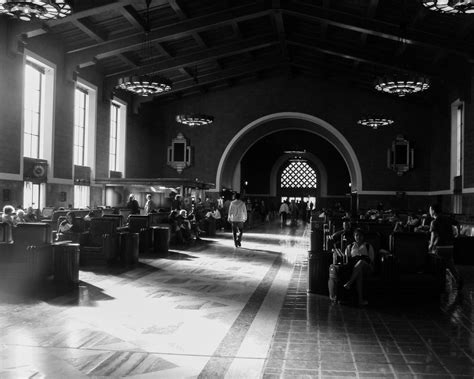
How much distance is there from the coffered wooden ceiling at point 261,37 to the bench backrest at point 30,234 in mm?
7270

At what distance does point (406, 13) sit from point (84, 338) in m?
12.7

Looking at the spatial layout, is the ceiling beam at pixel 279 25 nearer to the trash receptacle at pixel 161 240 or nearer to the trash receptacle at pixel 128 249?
the trash receptacle at pixel 161 240

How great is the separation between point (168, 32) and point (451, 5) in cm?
941

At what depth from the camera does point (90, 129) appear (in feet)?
61.1

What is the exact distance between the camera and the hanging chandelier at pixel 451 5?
8164 millimetres

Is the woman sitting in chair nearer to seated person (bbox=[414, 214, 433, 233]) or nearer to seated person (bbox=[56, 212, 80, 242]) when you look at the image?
seated person (bbox=[414, 214, 433, 233])

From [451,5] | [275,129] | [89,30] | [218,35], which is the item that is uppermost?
[218,35]

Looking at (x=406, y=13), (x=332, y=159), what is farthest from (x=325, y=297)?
(x=332, y=159)

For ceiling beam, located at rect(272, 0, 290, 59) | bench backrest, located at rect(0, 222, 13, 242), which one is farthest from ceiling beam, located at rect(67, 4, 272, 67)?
bench backrest, located at rect(0, 222, 13, 242)

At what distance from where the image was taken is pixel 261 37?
723 inches

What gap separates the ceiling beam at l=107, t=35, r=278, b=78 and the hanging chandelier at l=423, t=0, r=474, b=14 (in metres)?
10.2

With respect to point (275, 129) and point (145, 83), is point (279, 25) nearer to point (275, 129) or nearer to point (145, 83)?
point (145, 83)

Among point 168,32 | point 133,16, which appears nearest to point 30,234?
point 133,16

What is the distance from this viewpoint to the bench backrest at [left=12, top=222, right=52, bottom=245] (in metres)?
7.56
